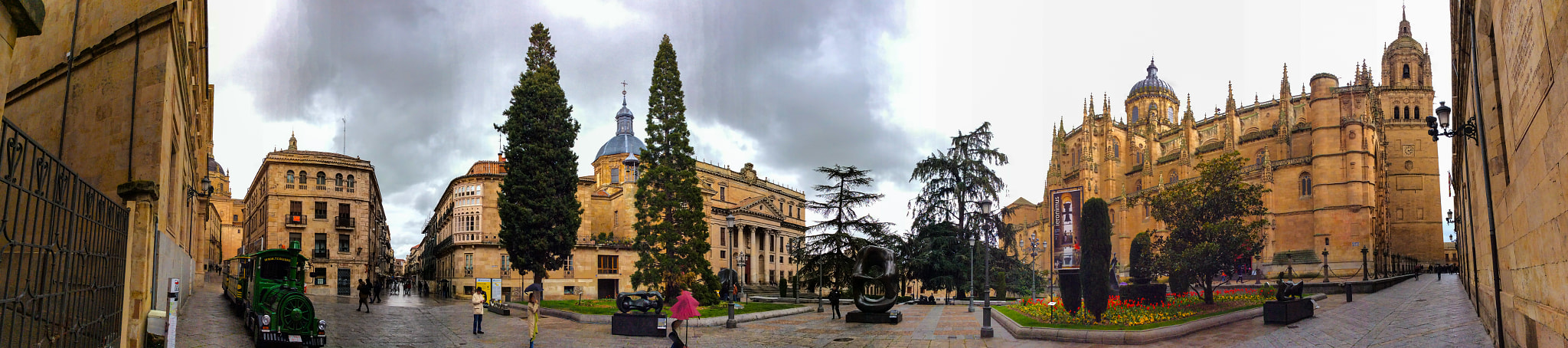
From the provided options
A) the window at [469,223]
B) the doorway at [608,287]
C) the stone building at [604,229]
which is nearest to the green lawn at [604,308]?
the stone building at [604,229]

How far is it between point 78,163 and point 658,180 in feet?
82.2

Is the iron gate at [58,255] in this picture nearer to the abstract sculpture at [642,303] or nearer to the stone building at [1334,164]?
the abstract sculpture at [642,303]

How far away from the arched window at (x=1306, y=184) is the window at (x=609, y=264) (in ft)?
181

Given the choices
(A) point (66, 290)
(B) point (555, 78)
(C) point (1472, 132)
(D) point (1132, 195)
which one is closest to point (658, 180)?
(B) point (555, 78)

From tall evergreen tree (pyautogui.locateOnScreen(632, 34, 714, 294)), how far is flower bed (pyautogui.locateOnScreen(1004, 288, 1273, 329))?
1314 centimetres

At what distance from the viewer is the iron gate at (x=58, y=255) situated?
3812mm

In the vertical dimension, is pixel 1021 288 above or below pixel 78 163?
below

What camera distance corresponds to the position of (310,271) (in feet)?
162

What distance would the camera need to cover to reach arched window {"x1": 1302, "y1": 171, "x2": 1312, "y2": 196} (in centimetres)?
6581

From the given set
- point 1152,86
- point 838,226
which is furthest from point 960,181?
point 1152,86

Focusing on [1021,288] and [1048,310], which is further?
[1021,288]

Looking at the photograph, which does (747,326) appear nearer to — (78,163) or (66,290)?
(78,163)

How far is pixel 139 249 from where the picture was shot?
10133 millimetres

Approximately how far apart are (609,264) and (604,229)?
5207 mm
